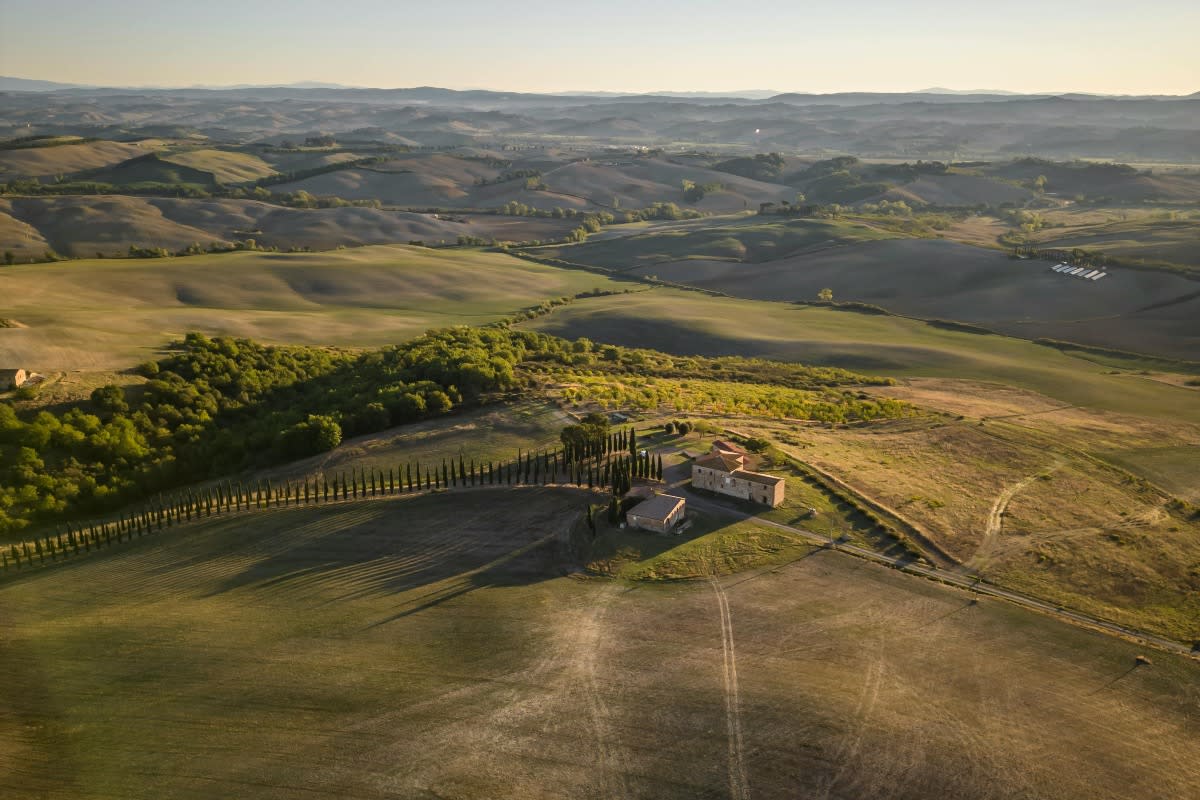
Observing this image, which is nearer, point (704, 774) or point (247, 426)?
point (704, 774)

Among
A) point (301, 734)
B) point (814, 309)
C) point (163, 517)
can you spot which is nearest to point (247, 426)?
point (163, 517)

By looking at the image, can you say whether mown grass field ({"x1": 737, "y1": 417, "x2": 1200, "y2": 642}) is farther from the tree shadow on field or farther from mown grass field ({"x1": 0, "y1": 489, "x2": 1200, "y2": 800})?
the tree shadow on field

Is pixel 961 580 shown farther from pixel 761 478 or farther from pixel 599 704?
pixel 599 704

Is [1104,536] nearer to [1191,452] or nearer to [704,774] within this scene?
[1191,452]

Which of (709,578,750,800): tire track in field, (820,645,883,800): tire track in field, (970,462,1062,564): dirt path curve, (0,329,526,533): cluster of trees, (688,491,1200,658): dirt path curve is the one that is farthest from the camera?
(0,329,526,533): cluster of trees

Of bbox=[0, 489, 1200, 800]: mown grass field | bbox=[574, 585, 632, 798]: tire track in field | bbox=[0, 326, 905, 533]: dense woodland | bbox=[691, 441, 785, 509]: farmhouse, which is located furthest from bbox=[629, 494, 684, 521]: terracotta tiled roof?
bbox=[0, 326, 905, 533]: dense woodland

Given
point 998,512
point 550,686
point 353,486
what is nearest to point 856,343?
point 998,512

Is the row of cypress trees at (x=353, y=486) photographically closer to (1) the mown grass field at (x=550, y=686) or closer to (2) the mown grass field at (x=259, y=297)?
(1) the mown grass field at (x=550, y=686)
